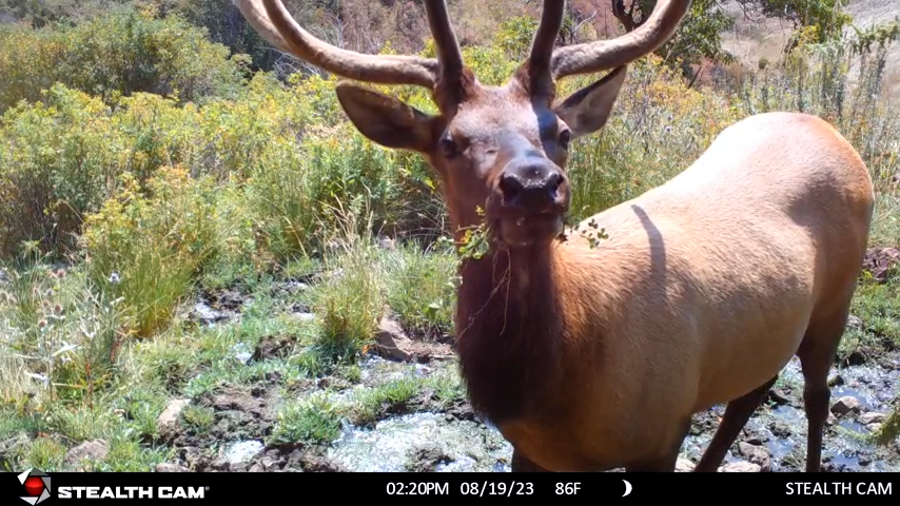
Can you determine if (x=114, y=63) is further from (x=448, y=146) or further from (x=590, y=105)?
(x=448, y=146)

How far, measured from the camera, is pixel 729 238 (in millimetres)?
3627

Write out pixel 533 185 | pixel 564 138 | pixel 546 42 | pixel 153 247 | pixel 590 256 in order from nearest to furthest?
1. pixel 533 185
2. pixel 564 138
3. pixel 546 42
4. pixel 590 256
5. pixel 153 247

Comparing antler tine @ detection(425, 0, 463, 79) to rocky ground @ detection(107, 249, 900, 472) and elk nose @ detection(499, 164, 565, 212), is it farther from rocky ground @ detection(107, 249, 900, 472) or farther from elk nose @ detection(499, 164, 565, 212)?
rocky ground @ detection(107, 249, 900, 472)

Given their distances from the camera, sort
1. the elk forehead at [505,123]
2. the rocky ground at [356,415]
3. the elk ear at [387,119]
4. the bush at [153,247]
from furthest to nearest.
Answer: the bush at [153,247] → the rocky ground at [356,415] → the elk ear at [387,119] → the elk forehead at [505,123]

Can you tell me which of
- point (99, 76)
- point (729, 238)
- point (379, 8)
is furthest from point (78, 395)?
point (379, 8)

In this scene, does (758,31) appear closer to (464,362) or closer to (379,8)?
(379,8)

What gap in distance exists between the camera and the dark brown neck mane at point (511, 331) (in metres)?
2.96

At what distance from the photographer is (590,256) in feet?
11.1
